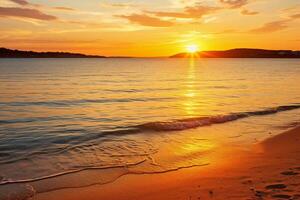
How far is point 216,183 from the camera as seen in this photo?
8328 millimetres

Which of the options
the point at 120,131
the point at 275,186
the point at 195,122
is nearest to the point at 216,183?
the point at 275,186

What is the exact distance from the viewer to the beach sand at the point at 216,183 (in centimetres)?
743

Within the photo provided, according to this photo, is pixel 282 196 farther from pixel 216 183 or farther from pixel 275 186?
pixel 216 183

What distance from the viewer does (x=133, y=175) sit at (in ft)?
30.6

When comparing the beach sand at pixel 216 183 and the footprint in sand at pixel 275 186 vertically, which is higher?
the footprint in sand at pixel 275 186

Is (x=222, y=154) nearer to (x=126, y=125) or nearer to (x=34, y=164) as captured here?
(x=34, y=164)

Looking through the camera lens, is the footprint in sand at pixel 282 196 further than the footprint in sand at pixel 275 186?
No

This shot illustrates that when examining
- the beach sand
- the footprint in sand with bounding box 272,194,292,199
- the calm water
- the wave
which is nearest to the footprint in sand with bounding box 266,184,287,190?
the beach sand

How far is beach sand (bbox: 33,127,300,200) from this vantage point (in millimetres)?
7426

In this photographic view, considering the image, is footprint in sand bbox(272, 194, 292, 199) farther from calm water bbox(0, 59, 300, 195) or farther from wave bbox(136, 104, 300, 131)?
wave bbox(136, 104, 300, 131)

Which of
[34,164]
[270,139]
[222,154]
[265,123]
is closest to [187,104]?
[265,123]

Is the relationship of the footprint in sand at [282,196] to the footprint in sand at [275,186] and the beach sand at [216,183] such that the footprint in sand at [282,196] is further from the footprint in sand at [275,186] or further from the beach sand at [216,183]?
the footprint in sand at [275,186]

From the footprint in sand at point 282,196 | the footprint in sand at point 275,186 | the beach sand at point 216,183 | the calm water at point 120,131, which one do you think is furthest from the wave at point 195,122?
the footprint in sand at point 282,196

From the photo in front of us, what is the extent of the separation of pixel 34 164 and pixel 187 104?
16.3 meters
